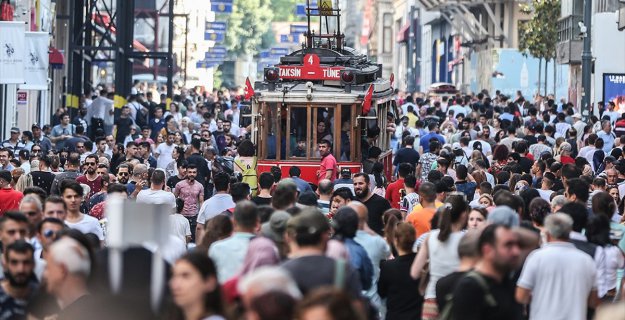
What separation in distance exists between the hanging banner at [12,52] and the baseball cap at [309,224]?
19.4m

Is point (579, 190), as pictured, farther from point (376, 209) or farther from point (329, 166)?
point (329, 166)

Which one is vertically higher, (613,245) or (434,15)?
(434,15)

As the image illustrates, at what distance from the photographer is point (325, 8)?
29094 mm

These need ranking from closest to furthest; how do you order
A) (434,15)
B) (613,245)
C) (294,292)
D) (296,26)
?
(294,292) → (613,245) → (434,15) → (296,26)

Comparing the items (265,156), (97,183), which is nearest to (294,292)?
(97,183)

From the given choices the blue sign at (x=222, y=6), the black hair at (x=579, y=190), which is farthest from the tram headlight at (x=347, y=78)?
the blue sign at (x=222, y=6)

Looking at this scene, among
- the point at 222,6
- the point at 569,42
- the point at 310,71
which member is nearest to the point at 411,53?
the point at 222,6

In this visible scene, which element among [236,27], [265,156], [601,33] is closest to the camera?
[265,156]

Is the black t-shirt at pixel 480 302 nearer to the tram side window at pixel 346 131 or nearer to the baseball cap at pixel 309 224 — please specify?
the baseball cap at pixel 309 224

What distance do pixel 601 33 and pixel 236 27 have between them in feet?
317

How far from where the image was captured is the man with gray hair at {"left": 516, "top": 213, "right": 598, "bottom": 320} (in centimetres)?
1070

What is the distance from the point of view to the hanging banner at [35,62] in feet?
101

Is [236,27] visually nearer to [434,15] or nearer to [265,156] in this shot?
[434,15]

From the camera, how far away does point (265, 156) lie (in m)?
24.0
